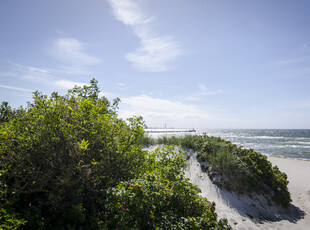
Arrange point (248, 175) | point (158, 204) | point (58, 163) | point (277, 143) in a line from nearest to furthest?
point (58, 163), point (158, 204), point (248, 175), point (277, 143)

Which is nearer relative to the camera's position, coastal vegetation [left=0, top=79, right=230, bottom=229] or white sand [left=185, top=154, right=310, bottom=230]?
coastal vegetation [left=0, top=79, right=230, bottom=229]

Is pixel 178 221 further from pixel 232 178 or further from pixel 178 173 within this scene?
pixel 232 178

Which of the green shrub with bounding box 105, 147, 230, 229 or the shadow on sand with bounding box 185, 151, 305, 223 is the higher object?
the green shrub with bounding box 105, 147, 230, 229

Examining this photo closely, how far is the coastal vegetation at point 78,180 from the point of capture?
248 centimetres

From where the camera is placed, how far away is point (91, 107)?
11.1 ft

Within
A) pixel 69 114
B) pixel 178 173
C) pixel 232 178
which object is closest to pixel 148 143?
pixel 232 178

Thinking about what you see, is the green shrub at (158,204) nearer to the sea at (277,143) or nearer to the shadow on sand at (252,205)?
the shadow on sand at (252,205)

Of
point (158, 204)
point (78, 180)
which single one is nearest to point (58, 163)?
point (78, 180)

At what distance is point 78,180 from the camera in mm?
2527

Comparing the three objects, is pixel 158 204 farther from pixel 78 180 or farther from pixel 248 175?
pixel 248 175

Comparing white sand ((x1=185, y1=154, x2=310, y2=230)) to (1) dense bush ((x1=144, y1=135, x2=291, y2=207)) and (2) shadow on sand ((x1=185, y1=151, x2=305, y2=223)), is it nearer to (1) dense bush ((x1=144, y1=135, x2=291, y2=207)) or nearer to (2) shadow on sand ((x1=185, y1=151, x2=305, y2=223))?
(2) shadow on sand ((x1=185, y1=151, x2=305, y2=223))

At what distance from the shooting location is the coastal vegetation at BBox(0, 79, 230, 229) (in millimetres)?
2482

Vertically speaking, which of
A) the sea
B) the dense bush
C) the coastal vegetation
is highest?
the coastal vegetation

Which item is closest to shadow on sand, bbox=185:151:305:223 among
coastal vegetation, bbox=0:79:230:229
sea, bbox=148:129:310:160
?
coastal vegetation, bbox=0:79:230:229
